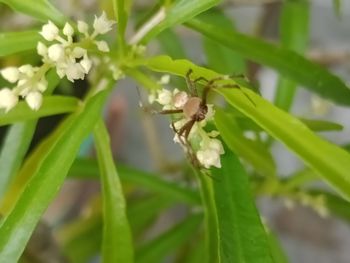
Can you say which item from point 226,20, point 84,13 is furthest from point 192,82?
point 84,13

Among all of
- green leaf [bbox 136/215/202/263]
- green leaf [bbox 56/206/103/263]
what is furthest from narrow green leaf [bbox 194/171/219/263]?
green leaf [bbox 56/206/103/263]

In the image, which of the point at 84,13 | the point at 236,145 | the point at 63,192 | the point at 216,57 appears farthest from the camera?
the point at 63,192

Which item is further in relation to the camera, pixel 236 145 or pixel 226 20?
pixel 226 20

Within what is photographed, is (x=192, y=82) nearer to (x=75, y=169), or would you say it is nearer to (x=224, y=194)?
(x=224, y=194)

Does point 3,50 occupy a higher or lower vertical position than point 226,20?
lower

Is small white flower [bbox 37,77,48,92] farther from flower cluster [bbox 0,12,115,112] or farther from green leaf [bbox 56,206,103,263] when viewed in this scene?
green leaf [bbox 56,206,103,263]

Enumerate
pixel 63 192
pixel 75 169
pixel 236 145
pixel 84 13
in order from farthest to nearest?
1. pixel 63 192
2. pixel 84 13
3. pixel 75 169
4. pixel 236 145

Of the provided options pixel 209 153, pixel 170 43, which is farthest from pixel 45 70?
pixel 170 43

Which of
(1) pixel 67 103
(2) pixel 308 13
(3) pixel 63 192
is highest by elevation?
(3) pixel 63 192

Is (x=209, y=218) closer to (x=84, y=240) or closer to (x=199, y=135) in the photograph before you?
(x=199, y=135)
